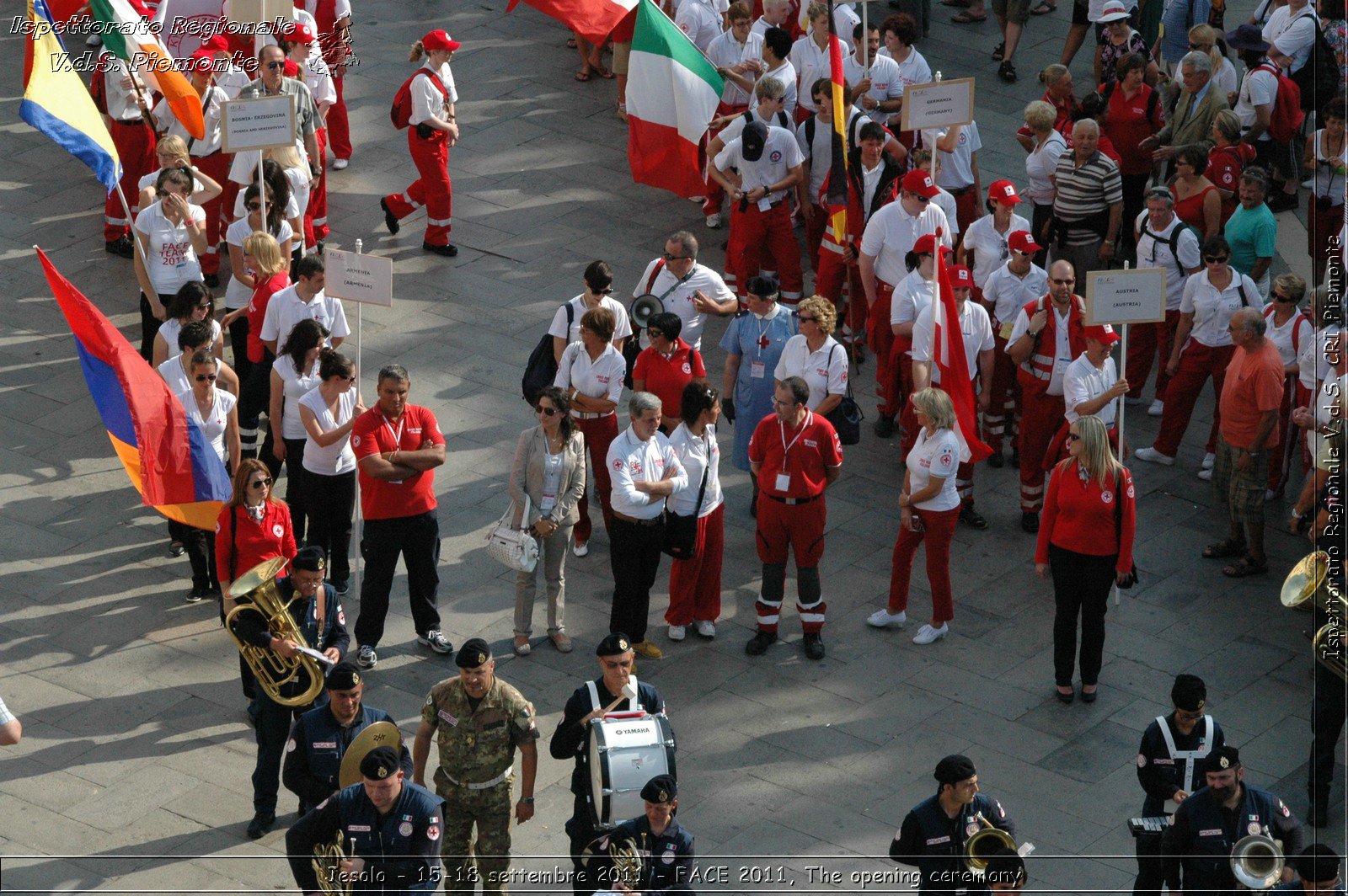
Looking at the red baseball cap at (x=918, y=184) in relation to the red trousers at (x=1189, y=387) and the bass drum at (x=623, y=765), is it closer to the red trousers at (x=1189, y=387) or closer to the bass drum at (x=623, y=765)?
the red trousers at (x=1189, y=387)

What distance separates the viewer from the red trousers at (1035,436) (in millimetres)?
12516

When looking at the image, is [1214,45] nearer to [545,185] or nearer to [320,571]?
[545,185]

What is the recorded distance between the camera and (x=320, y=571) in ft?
31.9

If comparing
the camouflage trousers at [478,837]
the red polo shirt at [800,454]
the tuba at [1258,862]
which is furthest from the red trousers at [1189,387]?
the camouflage trousers at [478,837]

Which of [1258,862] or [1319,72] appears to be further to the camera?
[1319,72]

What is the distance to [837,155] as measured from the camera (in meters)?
14.1

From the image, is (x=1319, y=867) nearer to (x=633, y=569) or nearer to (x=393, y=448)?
(x=633, y=569)

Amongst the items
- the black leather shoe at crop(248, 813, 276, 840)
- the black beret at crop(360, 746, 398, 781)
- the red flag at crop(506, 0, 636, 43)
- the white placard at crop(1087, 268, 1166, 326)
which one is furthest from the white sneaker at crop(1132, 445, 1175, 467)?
the black beret at crop(360, 746, 398, 781)

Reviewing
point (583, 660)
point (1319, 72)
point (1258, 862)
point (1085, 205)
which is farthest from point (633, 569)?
point (1319, 72)

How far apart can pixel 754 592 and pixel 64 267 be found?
699 cm

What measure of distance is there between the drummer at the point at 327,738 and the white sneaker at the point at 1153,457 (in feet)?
21.8

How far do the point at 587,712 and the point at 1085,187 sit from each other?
7.25 m

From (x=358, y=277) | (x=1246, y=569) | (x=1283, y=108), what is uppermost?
(x=358, y=277)

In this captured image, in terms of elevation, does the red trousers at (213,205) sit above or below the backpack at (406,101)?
below
